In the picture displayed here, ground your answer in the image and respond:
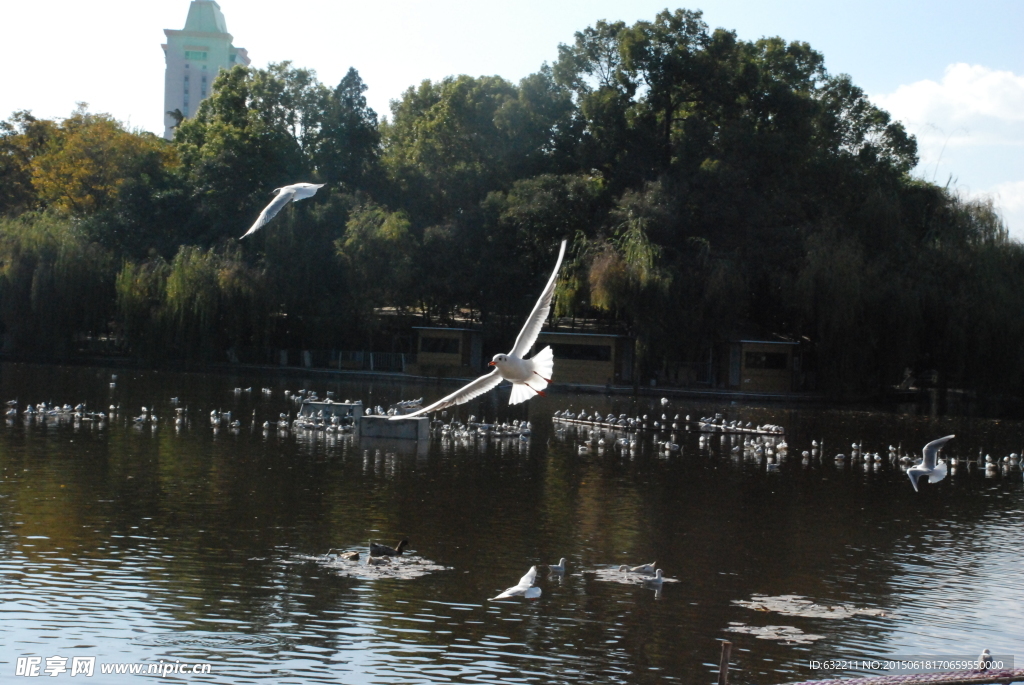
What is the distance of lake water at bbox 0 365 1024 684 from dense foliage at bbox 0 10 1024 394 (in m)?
19.2

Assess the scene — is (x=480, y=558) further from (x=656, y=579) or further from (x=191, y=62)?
(x=191, y=62)

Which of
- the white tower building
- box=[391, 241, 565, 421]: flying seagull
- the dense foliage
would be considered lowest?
box=[391, 241, 565, 421]: flying seagull

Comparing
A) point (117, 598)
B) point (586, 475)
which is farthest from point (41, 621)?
point (586, 475)

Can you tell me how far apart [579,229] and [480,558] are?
1450 inches

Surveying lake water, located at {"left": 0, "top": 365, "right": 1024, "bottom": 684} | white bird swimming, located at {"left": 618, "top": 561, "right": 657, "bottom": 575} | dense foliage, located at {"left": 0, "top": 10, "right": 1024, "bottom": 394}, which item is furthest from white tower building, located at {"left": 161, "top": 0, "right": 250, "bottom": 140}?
white bird swimming, located at {"left": 618, "top": 561, "right": 657, "bottom": 575}

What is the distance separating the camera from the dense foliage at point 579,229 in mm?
44344

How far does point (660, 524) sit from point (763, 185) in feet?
115

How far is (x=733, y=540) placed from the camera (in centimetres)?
1669

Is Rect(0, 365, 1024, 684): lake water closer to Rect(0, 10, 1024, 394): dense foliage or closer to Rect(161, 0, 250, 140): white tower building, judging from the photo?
Rect(0, 10, 1024, 394): dense foliage

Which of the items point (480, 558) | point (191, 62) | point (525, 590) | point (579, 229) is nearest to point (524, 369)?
point (525, 590)

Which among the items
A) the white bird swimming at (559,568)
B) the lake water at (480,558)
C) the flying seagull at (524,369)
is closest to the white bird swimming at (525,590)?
the lake water at (480,558)

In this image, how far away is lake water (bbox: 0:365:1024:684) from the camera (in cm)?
1099

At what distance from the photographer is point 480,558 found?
575 inches

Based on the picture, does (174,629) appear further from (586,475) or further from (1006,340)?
(1006,340)
